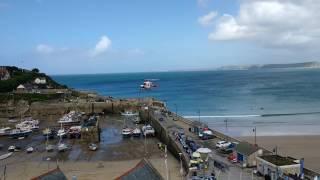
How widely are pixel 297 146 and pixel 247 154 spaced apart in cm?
1257

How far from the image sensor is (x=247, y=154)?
27781 millimetres

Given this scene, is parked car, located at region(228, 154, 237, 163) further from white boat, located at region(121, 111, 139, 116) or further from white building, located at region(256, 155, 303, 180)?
white boat, located at region(121, 111, 139, 116)

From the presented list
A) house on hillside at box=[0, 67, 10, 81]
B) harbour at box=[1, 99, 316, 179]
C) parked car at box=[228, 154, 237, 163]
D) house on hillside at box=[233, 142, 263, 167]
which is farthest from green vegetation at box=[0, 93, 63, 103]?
house on hillside at box=[233, 142, 263, 167]

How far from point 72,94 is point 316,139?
1941 inches

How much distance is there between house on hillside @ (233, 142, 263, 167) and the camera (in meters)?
27.6

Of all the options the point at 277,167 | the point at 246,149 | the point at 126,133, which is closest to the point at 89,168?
the point at 246,149

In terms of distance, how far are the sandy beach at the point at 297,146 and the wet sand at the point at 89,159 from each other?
9811mm

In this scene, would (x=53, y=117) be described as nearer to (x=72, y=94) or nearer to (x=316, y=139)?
(x=72, y=94)

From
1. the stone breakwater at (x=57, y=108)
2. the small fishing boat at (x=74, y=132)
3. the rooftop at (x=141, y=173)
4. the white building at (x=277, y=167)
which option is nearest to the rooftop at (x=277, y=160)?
the white building at (x=277, y=167)

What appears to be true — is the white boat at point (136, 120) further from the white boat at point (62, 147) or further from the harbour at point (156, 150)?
the white boat at point (62, 147)

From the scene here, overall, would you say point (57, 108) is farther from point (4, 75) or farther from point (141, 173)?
point (141, 173)

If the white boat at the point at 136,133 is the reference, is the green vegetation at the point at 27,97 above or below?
above

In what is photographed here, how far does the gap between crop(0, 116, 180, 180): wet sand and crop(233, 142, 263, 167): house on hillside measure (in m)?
4.42

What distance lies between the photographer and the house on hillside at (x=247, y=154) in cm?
2756
